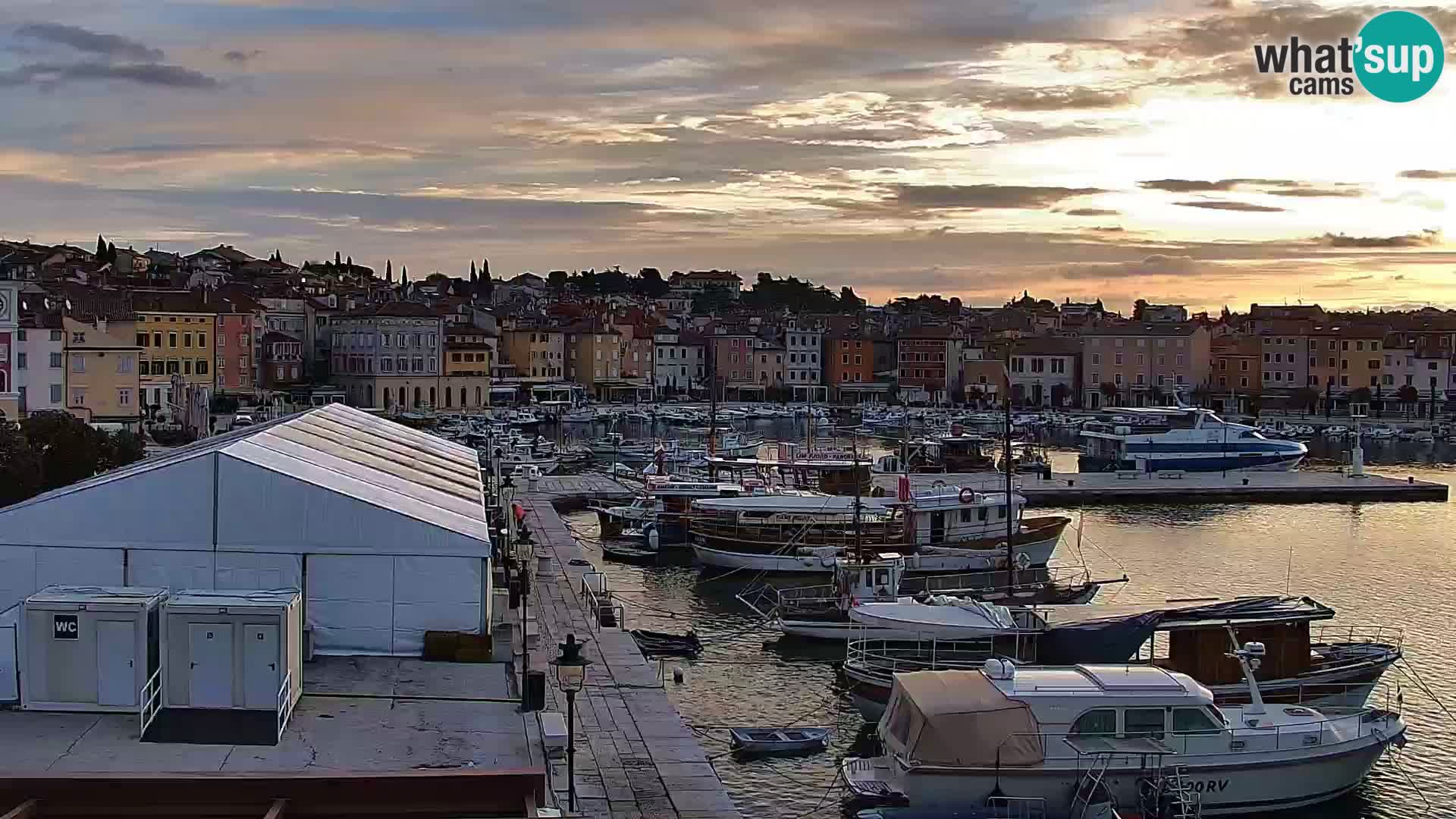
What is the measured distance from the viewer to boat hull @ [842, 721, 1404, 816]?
14219mm

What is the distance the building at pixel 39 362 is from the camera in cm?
4653

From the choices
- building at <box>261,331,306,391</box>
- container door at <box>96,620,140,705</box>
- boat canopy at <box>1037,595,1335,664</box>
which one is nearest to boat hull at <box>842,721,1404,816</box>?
boat canopy at <box>1037,595,1335,664</box>

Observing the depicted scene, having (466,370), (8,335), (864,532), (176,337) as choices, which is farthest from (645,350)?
(864,532)

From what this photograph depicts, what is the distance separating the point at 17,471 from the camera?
27.1 meters

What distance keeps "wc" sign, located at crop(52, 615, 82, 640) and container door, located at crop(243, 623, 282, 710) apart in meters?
1.29

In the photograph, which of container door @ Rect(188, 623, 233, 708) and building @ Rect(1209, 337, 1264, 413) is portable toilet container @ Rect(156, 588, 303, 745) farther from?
building @ Rect(1209, 337, 1264, 413)

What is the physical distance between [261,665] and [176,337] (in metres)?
63.8

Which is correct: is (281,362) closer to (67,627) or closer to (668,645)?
(668,645)

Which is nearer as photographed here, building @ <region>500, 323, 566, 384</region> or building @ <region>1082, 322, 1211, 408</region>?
building @ <region>1082, 322, 1211, 408</region>

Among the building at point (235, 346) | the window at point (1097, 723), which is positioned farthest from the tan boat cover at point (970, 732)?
the building at point (235, 346)

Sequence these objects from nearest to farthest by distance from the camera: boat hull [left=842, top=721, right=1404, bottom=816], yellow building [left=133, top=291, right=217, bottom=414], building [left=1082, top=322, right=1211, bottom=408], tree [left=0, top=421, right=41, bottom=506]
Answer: boat hull [left=842, top=721, right=1404, bottom=816] < tree [left=0, top=421, right=41, bottom=506] < yellow building [left=133, top=291, right=217, bottom=414] < building [left=1082, top=322, right=1211, bottom=408]

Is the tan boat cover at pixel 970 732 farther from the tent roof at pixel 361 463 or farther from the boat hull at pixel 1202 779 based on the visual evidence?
the tent roof at pixel 361 463

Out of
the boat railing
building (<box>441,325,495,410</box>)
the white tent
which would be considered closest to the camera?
the white tent

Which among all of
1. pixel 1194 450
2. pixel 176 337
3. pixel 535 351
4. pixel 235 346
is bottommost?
pixel 1194 450
